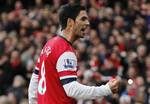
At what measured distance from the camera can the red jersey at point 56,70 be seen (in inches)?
236

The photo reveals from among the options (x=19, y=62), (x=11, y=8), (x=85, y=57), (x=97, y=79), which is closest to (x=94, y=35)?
(x=85, y=57)

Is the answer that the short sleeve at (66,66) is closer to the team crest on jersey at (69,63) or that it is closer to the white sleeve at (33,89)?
the team crest on jersey at (69,63)

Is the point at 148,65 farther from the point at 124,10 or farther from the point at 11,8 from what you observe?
the point at 11,8

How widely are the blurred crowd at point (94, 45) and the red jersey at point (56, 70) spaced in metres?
4.76

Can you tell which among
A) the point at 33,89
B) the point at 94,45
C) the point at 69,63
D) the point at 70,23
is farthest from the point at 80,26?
the point at 94,45

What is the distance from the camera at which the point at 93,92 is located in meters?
5.98

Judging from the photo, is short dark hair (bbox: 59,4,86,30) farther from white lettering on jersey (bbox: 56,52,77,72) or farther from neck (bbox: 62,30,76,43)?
white lettering on jersey (bbox: 56,52,77,72)

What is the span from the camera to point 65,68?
5973 mm

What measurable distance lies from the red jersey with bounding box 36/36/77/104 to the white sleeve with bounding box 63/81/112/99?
0.10m

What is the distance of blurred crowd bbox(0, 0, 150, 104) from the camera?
12.2 metres

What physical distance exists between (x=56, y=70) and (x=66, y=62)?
151 millimetres

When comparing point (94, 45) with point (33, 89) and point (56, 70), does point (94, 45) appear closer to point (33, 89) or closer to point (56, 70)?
point (33, 89)

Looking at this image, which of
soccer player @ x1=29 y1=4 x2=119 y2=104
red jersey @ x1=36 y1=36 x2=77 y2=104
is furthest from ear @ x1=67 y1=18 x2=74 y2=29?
red jersey @ x1=36 y1=36 x2=77 y2=104

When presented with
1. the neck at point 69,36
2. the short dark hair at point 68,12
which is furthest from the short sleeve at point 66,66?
the short dark hair at point 68,12
